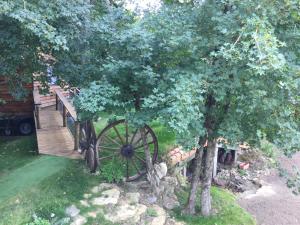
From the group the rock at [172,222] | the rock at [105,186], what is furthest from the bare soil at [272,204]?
the rock at [105,186]

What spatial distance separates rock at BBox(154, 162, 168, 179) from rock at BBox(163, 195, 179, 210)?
20.0 inches

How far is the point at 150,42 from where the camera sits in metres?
5.70

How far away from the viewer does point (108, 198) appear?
684 centimetres

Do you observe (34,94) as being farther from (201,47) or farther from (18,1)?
(201,47)

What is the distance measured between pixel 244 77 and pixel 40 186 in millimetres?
4406

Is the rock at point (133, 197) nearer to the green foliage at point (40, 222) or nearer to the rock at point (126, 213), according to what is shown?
the rock at point (126, 213)

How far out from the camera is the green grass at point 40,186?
6102mm

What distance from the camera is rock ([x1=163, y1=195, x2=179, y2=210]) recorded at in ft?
24.1

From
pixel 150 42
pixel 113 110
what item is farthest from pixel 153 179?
pixel 150 42

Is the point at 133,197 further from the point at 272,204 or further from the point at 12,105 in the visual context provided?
the point at 12,105

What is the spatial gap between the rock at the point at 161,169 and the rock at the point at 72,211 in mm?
2178

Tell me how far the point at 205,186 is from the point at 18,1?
491cm

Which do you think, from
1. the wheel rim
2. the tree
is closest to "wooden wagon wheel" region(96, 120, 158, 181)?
the tree

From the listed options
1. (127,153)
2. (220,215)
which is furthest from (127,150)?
(220,215)
